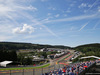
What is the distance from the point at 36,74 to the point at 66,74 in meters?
8.12

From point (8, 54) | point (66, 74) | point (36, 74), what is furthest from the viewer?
point (8, 54)

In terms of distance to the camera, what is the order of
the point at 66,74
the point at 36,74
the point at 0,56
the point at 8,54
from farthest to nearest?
the point at 8,54
the point at 0,56
the point at 36,74
the point at 66,74

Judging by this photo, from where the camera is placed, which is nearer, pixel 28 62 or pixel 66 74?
pixel 66 74

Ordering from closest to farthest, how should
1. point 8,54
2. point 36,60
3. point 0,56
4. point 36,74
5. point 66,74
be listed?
point 66,74 < point 36,74 < point 0,56 < point 8,54 < point 36,60

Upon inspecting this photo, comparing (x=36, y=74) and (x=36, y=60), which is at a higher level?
(x=36, y=74)

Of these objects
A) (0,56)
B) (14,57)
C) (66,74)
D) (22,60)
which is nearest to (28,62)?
(22,60)

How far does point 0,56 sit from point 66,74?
171 ft

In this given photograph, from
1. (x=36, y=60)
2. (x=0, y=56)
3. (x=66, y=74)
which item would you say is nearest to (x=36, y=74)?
(x=66, y=74)

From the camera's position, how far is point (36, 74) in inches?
854

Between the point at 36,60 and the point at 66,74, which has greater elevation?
the point at 66,74

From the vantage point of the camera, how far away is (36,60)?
81.8 m

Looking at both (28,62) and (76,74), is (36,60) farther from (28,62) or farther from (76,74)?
(76,74)

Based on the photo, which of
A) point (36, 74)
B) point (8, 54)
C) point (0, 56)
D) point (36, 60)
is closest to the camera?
point (36, 74)

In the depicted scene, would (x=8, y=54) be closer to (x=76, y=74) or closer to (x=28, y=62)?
(x=28, y=62)
